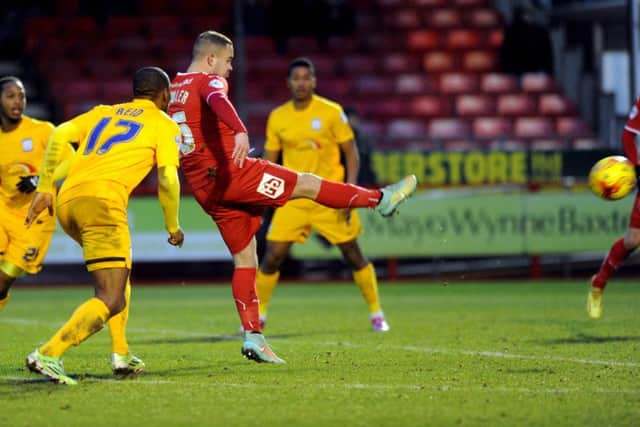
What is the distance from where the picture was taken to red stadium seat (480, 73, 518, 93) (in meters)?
24.8

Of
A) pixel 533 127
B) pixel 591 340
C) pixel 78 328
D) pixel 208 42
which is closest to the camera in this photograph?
pixel 78 328

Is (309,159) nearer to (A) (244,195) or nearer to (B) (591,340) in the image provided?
(A) (244,195)

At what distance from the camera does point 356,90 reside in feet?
80.5

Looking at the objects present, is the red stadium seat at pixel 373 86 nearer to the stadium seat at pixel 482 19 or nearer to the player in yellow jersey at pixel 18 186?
the stadium seat at pixel 482 19

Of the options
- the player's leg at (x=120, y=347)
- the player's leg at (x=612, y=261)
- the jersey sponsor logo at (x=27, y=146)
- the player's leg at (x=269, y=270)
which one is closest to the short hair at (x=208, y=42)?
the player's leg at (x=120, y=347)

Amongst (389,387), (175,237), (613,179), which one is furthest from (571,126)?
(389,387)

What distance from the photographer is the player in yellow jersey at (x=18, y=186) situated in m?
10.5

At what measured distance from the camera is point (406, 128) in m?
23.8

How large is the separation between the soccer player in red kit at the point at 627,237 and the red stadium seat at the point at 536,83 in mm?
13849

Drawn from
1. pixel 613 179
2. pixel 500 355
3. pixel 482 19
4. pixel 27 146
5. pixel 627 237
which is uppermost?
pixel 482 19

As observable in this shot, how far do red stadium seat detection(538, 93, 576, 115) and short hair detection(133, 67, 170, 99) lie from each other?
17.2 m

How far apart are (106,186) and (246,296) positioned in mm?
1754

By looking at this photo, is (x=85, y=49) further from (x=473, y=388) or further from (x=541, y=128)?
(x=473, y=388)

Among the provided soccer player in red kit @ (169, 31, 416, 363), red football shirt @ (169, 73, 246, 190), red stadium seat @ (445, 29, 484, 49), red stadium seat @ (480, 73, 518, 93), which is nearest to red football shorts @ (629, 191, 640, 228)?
soccer player in red kit @ (169, 31, 416, 363)
